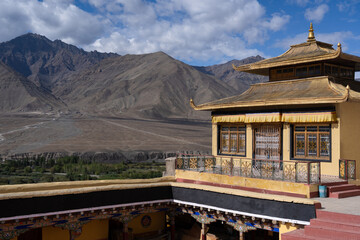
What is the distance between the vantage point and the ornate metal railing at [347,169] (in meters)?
14.4

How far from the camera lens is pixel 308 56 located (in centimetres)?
1691

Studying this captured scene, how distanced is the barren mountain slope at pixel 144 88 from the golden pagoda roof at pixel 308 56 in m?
90.0

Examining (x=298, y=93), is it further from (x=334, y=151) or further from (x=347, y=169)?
(x=347, y=169)

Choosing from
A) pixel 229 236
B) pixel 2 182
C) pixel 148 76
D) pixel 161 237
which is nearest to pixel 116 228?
pixel 161 237

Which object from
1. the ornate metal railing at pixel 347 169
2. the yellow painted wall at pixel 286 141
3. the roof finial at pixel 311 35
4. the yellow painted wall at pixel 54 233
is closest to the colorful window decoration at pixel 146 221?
the yellow painted wall at pixel 54 233

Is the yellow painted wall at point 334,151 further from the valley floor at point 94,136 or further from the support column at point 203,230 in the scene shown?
the valley floor at point 94,136

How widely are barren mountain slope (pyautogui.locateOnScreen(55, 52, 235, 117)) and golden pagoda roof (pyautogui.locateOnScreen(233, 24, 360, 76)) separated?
89983 mm

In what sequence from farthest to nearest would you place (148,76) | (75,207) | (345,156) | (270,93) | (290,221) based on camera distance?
(148,76), (270,93), (345,156), (75,207), (290,221)

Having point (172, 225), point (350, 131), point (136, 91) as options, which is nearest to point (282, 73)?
point (350, 131)

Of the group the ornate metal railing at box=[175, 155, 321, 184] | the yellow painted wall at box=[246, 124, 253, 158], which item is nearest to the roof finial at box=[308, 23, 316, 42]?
the yellow painted wall at box=[246, 124, 253, 158]

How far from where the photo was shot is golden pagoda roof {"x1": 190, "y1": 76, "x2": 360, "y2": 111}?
1441 cm

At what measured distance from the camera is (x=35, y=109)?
11650 cm

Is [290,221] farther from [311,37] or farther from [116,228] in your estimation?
[311,37]

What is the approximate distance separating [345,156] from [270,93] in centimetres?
470
